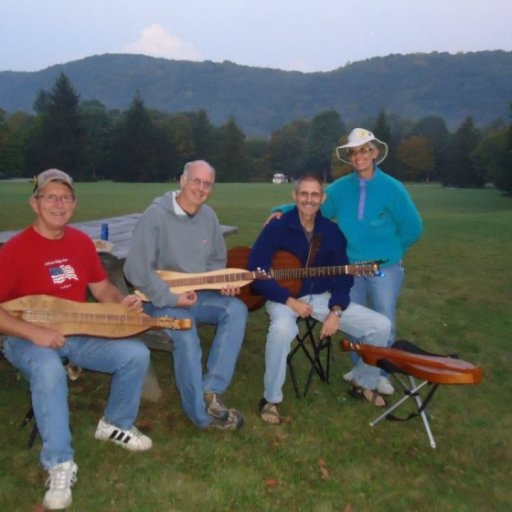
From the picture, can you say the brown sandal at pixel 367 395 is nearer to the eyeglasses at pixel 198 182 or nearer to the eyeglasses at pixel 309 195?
the eyeglasses at pixel 309 195

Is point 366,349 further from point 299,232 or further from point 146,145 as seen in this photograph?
point 146,145

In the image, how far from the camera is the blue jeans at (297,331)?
4359 millimetres

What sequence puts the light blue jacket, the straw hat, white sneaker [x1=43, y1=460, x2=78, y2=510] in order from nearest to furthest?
white sneaker [x1=43, y1=460, x2=78, y2=510], the straw hat, the light blue jacket

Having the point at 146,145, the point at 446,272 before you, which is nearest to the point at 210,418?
the point at 446,272

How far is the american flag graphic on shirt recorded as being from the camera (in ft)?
11.7

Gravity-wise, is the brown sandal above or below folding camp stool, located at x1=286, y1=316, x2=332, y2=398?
below

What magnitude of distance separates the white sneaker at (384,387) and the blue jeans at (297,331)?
0.60 feet

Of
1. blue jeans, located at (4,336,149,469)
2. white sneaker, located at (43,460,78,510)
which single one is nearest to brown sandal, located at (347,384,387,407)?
blue jeans, located at (4,336,149,469)

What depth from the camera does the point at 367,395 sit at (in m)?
4.94

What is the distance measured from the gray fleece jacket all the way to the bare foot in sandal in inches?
45.7

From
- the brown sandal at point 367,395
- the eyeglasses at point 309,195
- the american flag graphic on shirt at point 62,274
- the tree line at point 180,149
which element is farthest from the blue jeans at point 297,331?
the tree line at point 180,149

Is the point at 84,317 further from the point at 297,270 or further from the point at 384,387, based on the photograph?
the point at 384,387

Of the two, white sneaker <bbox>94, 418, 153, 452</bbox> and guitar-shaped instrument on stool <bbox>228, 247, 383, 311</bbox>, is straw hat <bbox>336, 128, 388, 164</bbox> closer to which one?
guitar-shaped instrument on stool <bbox>228, 247, 383, 311</bbox>

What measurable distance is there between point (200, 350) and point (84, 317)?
92cm
